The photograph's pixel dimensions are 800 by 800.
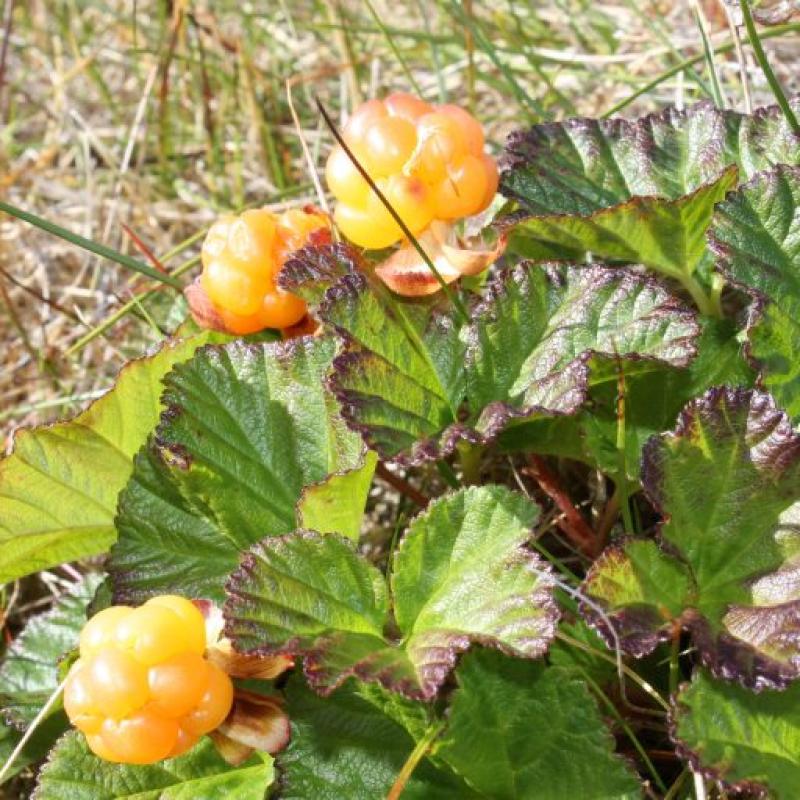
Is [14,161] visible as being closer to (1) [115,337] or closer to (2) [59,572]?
(1) [115,337]

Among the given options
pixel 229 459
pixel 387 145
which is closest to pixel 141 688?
pixel 229 459

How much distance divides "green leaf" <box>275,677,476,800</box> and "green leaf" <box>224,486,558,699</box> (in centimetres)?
11

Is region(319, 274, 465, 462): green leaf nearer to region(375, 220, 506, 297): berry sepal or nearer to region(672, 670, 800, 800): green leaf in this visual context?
region(375, 220, 506, 297): berry sepal

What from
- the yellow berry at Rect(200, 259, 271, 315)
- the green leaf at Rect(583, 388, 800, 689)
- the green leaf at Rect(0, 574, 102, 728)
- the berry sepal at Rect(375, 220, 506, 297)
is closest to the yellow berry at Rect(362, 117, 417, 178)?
the berry sepal at Rect(375, 220, 506, 297)

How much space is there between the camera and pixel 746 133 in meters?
1.82

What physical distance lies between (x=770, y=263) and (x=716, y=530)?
371 millimetres

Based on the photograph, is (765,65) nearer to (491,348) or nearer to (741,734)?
(491,348)

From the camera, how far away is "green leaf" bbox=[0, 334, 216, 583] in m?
1.78

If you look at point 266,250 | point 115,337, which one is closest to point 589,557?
point 266,250

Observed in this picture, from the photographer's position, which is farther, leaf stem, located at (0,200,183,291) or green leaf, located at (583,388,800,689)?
leaf stem, located at (0,200,183,291)

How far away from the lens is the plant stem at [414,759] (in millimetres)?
1435

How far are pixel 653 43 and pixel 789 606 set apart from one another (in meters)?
1.88

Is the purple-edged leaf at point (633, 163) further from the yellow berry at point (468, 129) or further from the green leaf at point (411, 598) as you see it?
the green leaf at point (411, 598)

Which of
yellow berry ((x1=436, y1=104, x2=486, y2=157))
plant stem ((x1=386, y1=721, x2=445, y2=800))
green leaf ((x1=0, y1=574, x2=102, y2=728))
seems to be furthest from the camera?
green leaf ((x1=0, y1=574, x2=102, y2=728))
